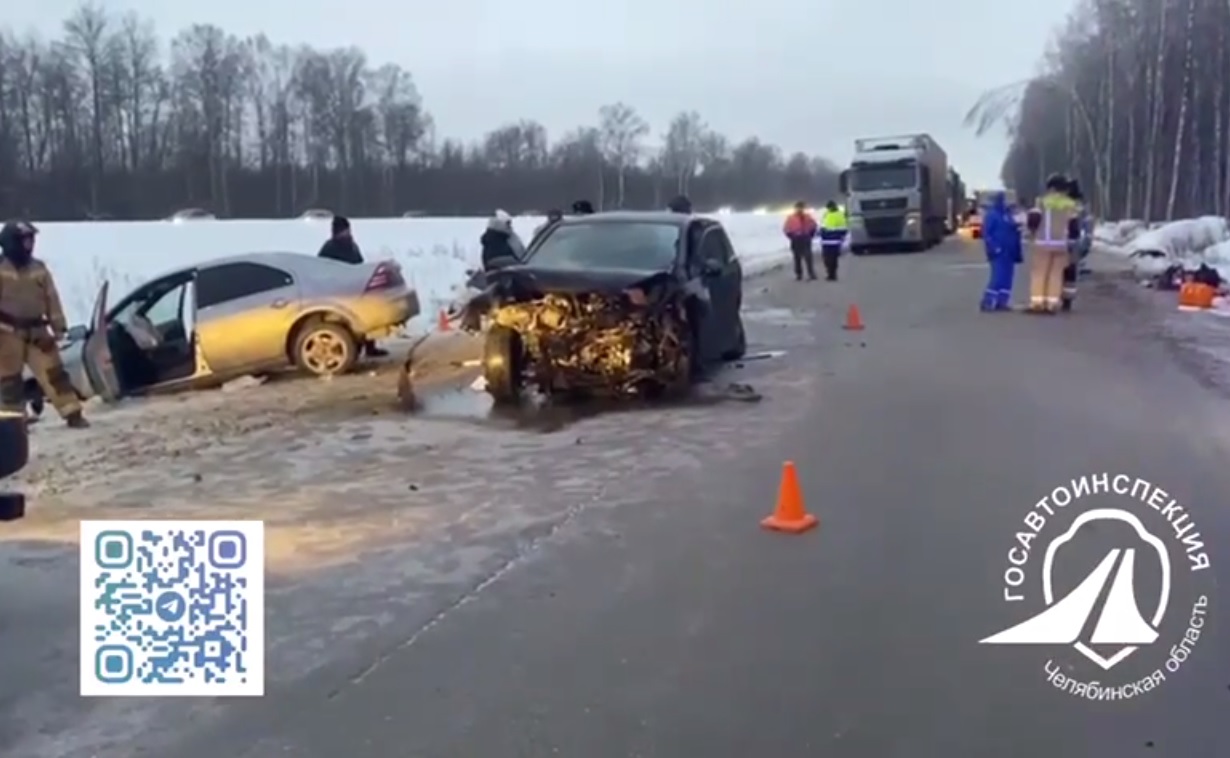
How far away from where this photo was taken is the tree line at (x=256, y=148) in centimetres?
8731

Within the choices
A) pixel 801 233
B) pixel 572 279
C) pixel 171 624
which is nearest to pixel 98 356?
pixel 572 279

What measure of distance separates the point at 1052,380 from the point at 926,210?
31589 mm

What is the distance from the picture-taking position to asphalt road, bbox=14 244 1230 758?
14.1 feet

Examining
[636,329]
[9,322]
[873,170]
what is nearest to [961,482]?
[636,329]

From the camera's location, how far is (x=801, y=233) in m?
29.3

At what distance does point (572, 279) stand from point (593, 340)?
616 millimetres

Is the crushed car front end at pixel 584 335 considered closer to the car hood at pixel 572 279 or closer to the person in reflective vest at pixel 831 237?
the car hood at pixel 572 279

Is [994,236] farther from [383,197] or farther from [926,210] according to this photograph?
[383,197]

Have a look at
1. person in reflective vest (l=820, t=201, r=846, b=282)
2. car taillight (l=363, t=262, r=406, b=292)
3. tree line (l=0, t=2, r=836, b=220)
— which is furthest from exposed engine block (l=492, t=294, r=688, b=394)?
tree line (l=0, t=2, r=836, b=220)

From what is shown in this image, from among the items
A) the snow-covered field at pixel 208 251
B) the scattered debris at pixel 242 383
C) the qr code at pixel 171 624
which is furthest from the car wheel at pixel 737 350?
the qr code at pixel 171 624

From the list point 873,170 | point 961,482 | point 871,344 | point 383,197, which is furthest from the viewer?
point 383,197

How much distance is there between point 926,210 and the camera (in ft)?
140

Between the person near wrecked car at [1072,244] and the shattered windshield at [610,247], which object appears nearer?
the shattered windshield at [610,247]

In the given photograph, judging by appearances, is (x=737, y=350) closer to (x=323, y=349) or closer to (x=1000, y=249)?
(x=323, y=349)
